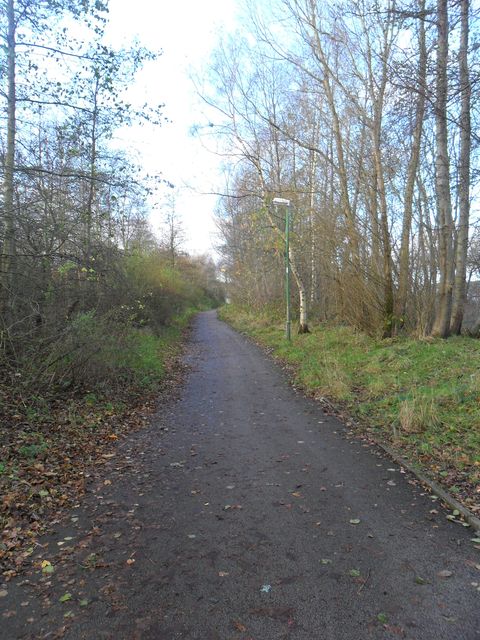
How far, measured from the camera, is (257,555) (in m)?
3.71

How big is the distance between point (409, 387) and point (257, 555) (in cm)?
594

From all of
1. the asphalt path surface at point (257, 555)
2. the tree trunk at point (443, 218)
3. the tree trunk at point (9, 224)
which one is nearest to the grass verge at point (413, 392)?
the asphalt path surface at point (257, 555)

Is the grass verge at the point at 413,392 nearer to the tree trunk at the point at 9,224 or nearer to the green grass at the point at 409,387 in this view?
the green grass at the point at 409,387

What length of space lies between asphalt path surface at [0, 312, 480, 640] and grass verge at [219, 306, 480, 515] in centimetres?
59

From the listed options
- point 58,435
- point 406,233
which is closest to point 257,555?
point 58,435

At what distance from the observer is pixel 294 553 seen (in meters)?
3.72

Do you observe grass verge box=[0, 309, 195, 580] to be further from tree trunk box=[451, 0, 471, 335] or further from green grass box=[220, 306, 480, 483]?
tree trunk box=[451, 0, 471, 335]

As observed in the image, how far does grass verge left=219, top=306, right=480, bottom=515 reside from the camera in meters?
5.64

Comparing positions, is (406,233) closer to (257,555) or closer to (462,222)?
(462,222)

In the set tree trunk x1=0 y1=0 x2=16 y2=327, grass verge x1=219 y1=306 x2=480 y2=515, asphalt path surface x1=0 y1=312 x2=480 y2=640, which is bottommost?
asphalt path surface x1=0 y1=312 x2=480 y2=640

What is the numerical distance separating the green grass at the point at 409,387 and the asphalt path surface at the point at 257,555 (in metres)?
0.74

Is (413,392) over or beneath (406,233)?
beneath

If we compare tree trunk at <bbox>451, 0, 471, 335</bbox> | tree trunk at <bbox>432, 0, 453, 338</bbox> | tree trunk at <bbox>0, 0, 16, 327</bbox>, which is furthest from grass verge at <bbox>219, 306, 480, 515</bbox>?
A: tree trunk at <bbox>0, 0, 16, 327</bbox>

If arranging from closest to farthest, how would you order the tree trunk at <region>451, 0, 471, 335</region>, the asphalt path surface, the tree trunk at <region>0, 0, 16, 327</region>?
the asphalt path surface
the tree trunk at <region>0, 0, 16, 327</region>
the tree trunk at <region>451, 0, 471, 335</region>
